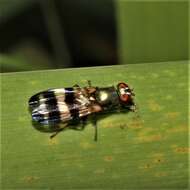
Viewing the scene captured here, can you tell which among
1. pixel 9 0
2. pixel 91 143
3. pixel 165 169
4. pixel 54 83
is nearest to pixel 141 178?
pixel 165 169

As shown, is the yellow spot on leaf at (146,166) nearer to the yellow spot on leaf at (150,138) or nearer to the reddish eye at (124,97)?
the yellow spot on leaf at (150,138)

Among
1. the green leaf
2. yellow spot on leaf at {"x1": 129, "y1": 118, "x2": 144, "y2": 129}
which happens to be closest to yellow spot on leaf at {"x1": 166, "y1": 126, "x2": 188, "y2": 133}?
the green leaf

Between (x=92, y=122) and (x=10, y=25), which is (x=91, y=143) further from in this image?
(x=10, y=25)

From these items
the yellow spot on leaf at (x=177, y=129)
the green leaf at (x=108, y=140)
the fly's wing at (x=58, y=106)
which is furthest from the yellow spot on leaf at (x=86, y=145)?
the yellow spot on leaf at (x=177, y=129)

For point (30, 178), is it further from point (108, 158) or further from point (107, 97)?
point (107, 97)

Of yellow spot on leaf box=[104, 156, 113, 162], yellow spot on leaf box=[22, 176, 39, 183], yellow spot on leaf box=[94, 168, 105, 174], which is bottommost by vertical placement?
Answer: yellow spot on leaf box=[22, 176, 39, 183]

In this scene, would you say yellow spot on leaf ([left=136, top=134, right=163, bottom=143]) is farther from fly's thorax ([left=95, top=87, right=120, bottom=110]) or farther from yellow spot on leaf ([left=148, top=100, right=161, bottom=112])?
fly's thorax ([left=95, top=87, right=120, bottom=110])
